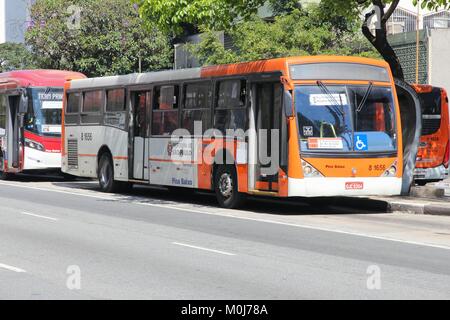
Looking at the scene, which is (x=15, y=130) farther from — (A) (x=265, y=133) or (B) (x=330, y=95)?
(B) (x=330, y=95)

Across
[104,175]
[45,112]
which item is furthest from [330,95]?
[45,112]

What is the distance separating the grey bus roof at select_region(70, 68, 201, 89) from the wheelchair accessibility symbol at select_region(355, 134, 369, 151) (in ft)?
13.7

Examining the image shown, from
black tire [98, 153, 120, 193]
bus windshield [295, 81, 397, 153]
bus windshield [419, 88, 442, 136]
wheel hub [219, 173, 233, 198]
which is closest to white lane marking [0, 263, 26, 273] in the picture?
bus windshield [295, 81, 397, 153]

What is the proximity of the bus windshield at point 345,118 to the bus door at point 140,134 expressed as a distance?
5.75 m

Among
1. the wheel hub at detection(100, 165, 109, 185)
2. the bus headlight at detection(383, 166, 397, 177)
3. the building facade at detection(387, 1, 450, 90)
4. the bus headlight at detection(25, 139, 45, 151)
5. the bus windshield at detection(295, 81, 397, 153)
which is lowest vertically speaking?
the wheel hub at detection(100, 165, 109, 185)

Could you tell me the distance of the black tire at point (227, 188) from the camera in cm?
1919

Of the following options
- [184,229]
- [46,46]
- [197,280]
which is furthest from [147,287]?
[46,46]

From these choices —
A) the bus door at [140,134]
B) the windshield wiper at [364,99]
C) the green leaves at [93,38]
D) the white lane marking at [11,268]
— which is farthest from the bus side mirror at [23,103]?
the white lane marking at [11,268]

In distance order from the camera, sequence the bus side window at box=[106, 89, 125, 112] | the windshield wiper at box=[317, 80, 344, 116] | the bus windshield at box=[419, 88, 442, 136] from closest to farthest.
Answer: the windshield wiper at box=[317, 80, 344, 116]
the bus side window at box=[106, 89, 125, 112]
the bus windshield at box=[419, 88, 442, 136]

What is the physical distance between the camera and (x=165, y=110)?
71.1 feet

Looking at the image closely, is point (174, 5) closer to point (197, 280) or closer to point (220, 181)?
point (220, 181)

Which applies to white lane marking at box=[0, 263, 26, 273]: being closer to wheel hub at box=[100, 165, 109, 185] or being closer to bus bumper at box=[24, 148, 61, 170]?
wheel hub at box=[100, 165, 109, 185]

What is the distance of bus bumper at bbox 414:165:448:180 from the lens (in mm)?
24594

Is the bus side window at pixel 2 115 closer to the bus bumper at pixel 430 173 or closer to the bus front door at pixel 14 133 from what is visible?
the bus front door at pixel 14 133
